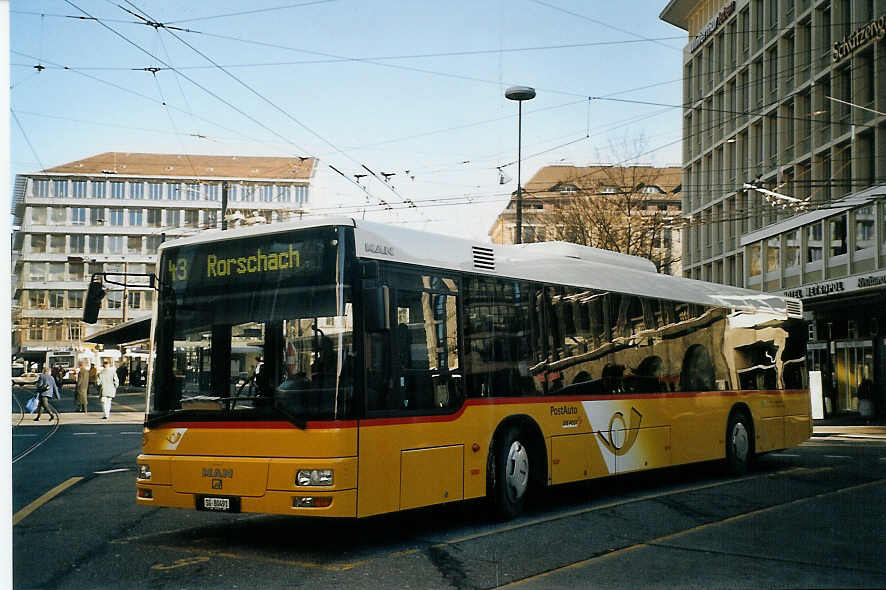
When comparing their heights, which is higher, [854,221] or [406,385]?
[854,221]

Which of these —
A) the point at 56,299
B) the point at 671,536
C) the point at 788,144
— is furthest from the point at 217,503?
the point at 56,299

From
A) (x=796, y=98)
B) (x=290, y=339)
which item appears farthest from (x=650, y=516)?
(x=796, y=98)

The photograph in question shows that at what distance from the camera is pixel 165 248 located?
912 cm

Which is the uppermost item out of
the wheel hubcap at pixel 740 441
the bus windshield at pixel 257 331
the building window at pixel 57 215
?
the building window at pixel 57 215

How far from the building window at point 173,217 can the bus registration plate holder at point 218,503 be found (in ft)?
63.4

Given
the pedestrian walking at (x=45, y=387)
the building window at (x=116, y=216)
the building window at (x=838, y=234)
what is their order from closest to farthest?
the building window at (x=838, y=234), the pedestrian walking at (x=45, y=387), the building window at (x=116, y=216)

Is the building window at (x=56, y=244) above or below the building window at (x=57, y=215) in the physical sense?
below

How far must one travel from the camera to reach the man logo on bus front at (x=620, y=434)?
11.8 metres

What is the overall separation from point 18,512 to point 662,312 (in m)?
8.31

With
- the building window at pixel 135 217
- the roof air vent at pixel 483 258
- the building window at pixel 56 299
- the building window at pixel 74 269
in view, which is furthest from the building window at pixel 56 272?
the roof air vent at pixel 483 258

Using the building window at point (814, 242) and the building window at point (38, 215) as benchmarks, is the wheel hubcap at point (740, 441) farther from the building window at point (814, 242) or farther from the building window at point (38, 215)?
the building window at point (38, 215)

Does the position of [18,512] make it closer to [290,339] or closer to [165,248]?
[165,248]

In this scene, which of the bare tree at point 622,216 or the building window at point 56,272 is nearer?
the bare tree at point 622,216

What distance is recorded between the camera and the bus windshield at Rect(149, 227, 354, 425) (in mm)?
8109
